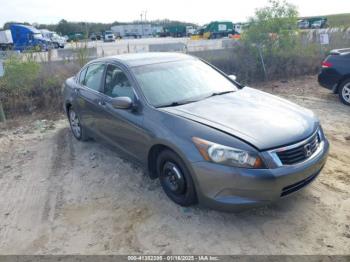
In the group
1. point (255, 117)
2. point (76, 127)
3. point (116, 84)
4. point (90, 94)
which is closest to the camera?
point (255, 117)

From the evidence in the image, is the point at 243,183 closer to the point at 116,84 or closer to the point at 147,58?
the point at 116,84

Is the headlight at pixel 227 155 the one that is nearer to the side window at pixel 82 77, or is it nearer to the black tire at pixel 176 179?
the black tire at pixel 176 179

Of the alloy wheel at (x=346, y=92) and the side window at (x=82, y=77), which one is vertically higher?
the side window at (x=82, y=77)

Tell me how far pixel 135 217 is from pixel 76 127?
9.77ft

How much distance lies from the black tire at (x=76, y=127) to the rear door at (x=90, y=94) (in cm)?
22

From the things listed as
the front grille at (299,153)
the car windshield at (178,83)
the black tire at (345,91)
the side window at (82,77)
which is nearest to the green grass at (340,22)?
the black tire at (345,91)

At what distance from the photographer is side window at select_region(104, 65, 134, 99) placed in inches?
165

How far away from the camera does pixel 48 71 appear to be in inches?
377

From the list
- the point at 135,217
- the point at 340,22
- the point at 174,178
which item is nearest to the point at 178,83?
the point at 174,178

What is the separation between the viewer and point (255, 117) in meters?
3.46

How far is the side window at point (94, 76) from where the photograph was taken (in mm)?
4887

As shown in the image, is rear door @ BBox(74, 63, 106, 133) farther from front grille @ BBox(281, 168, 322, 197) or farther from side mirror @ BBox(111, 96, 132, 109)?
front grille @ BBox(281, 168, 322, 197)

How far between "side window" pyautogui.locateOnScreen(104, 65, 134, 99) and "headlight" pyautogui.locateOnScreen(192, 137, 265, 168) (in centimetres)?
139

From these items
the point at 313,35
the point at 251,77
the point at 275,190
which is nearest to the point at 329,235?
the point at 275,190
